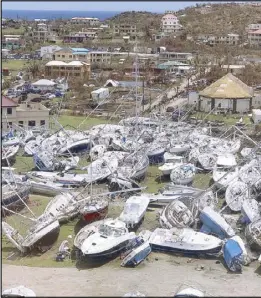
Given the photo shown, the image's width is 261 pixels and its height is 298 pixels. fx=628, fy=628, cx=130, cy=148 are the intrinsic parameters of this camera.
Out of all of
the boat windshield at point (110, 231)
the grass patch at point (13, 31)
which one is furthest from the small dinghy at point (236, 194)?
the grass patch at point (13, 31)

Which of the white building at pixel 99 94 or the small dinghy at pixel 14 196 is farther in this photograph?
the white building at pixel 99 94

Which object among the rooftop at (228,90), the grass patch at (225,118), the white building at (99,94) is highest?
the rooftop at (228,90)

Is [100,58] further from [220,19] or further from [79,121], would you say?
[220,19]

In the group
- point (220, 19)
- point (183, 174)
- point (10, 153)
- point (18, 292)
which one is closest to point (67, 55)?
point (10, 153)

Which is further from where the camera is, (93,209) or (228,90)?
(228,90)

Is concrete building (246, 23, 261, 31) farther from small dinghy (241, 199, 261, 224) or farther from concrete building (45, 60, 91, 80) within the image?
small dinghy (241, 199, 261, 224)

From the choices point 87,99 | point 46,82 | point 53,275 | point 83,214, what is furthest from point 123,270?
point 46,82

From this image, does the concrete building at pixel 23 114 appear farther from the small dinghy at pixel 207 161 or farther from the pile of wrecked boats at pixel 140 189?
the small dinghy at pixel 207 161
